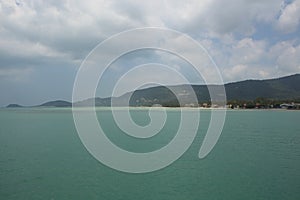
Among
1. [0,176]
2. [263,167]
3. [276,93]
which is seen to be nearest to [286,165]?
[263,167]

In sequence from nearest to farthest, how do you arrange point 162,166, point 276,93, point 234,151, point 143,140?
point 162,166, point 234,151, point 143,140, point 276,93

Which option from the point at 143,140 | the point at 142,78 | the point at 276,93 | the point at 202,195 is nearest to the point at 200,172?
the point at 202,195

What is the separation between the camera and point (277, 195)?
17.0 metres

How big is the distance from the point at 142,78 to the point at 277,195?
35.2 feet

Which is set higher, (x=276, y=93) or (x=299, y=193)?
(x=276, y=93)

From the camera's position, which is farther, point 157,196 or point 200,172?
point 200,172

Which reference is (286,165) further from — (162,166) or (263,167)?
(162,166)

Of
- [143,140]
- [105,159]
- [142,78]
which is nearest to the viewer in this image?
[142,78]

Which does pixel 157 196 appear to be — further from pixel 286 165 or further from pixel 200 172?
pixel 286 165

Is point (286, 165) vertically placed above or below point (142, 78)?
below

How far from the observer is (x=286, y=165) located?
24.2 m

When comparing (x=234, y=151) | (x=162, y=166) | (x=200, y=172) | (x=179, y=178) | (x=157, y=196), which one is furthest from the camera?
(x=234, y=151)

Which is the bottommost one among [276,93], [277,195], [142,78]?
[277,195]

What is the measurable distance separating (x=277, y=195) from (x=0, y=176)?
17.0 m
